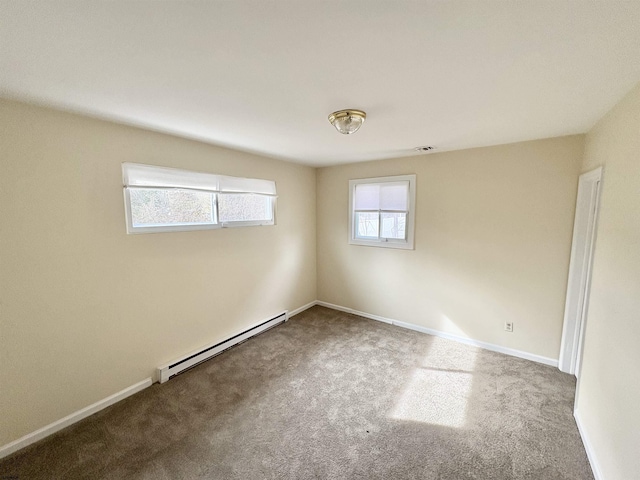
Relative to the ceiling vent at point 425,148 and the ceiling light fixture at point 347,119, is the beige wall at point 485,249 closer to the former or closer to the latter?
the ceiling vent at point 425,148

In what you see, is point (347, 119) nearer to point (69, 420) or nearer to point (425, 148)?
point (425, 148)

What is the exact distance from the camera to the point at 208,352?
9.37 feet

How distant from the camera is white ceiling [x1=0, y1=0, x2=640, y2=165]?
36.9 inches

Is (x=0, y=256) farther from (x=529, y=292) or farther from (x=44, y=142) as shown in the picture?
(x=529, y=292)

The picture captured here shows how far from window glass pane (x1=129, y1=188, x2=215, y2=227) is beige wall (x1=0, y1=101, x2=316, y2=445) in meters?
0.13

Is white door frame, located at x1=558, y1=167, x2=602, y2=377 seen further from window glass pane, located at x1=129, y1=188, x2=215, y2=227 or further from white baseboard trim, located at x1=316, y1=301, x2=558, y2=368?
window glass pane, located at x1=129, y1=188, x2=215, y2=227

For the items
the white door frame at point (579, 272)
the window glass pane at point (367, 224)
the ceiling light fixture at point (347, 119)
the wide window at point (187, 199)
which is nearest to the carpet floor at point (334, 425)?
the white door frame at point (579, 272)

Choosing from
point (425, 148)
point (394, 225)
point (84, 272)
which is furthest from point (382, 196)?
point (84, 272)

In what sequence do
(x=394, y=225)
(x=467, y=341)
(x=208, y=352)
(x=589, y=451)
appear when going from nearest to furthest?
(x=589, y=451) < (x=208, y=352) < (x=467, y=341) < (x=394, y=225)

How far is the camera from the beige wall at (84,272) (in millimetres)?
1727

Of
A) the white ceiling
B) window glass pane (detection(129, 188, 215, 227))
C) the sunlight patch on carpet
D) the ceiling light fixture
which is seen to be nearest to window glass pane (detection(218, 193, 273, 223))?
window glass pane (detection(129, 188, 215, 227))

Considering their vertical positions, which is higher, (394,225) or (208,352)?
(394,225)

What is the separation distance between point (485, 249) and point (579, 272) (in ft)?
2.57

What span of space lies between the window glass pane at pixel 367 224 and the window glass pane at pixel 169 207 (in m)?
2.08
